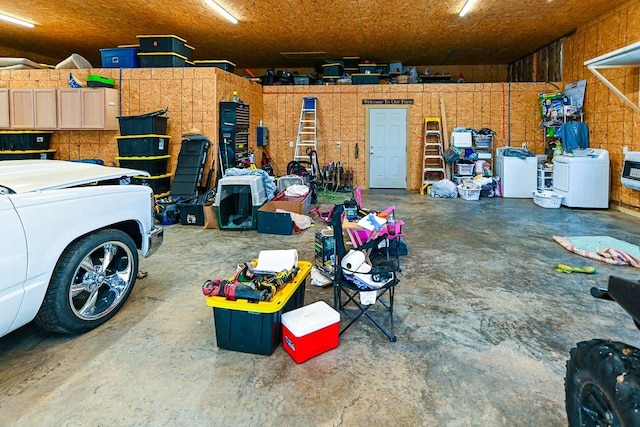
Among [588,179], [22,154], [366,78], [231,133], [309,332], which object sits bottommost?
[309,332]

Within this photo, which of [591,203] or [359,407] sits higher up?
[591,203]

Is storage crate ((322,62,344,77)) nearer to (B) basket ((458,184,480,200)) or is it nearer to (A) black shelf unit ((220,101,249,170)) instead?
(A) black shelf unit ((220,101,249,170))

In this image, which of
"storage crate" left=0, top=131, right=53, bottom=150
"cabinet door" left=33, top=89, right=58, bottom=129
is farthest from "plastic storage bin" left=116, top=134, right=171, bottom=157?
"storage crate" left=0, top=131, right=53, bottom=150

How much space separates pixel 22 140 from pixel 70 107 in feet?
3.43

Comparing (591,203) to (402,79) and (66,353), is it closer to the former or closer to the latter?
(402,79)

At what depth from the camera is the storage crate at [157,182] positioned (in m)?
6.62

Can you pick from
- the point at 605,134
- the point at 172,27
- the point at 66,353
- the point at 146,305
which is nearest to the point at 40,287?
the point at 66,353

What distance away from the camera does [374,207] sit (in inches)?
300

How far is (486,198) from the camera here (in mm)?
8734

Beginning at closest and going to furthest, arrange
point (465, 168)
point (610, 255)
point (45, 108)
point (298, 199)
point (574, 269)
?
1. point (574, 269)
2. point (610, 255)
3. point (298, 199)
4. point (45, 108)
5. point (465, 168)

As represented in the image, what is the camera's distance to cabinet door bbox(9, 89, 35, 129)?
686 cm

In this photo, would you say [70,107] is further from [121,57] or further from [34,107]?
[121,57]

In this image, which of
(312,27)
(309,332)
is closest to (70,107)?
(312,27)

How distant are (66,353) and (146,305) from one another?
75cm
